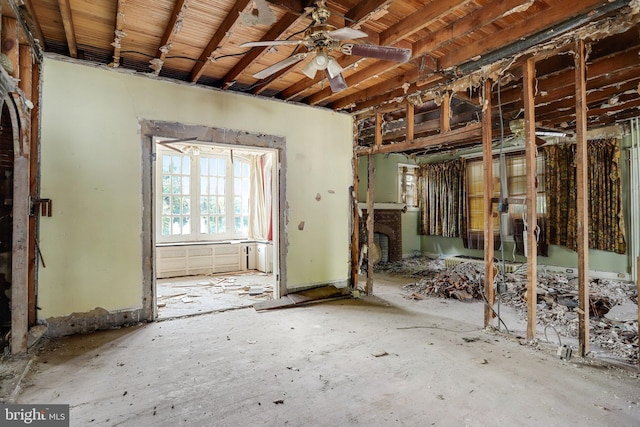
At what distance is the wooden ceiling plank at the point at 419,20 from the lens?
2491mm

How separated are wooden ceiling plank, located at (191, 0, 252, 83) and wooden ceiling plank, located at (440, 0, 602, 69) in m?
2.19

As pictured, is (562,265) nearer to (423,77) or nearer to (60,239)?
(423,77)

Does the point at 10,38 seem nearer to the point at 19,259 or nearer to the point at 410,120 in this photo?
the point at 19,259

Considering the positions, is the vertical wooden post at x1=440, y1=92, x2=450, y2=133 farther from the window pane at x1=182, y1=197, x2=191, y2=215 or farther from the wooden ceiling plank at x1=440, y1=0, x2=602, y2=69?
the window pane at x1=182, y1=197, x2=191, y2=215

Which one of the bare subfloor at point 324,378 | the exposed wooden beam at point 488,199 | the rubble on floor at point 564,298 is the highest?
the exposed wooden beam at point 488,199

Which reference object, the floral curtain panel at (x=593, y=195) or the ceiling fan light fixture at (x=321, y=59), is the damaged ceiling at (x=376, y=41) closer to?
the ceiling fan light fixture at (x=321, y=59)

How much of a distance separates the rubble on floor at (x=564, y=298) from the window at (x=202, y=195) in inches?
167

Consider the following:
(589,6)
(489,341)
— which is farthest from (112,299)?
(589,6)

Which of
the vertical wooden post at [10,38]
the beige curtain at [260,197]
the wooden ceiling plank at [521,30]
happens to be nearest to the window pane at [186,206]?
the beige curtain at [260,197]

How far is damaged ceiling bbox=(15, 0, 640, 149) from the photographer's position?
255 centimetres

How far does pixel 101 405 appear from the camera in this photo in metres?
2.08

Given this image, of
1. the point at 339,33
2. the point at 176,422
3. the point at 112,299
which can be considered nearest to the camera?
the point at 176,422

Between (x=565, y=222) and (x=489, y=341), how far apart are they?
4.45 meters

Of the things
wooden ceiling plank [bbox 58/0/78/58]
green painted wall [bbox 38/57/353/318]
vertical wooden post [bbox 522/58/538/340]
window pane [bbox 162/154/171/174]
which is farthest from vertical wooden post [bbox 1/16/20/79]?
window pane [bbox 162/154/171/174]
